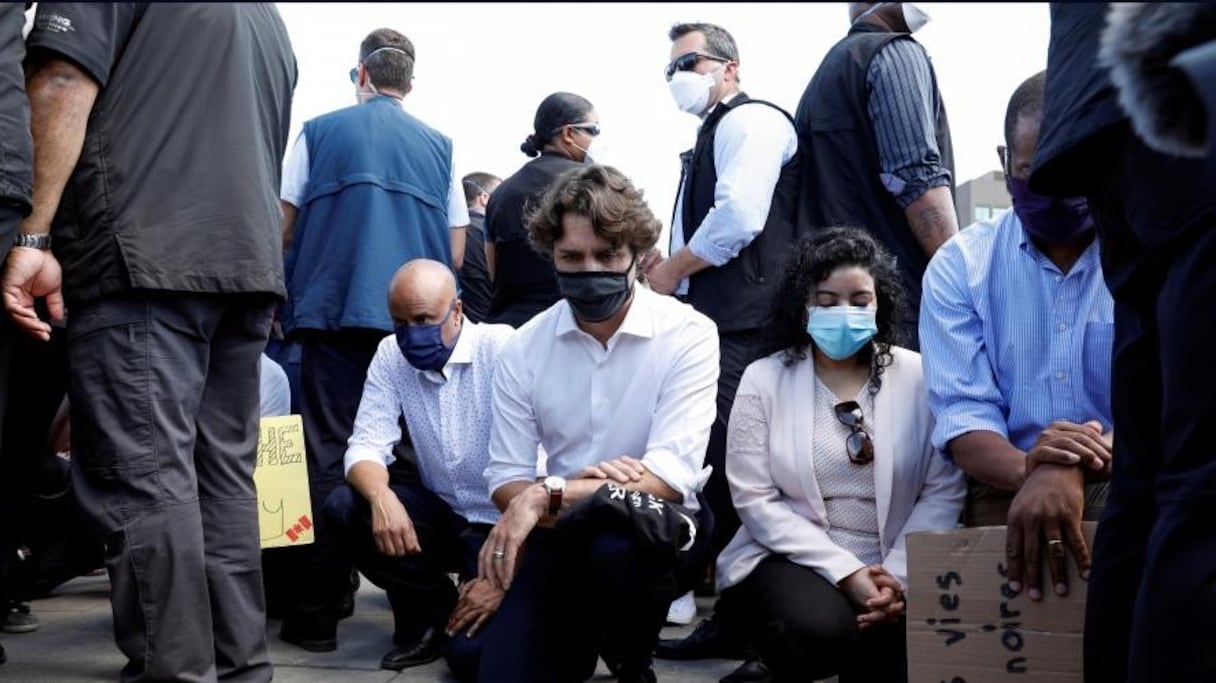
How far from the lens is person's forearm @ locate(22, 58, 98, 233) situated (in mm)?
2320

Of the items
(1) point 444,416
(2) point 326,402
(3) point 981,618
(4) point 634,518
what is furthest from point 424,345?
(3) point 981,618

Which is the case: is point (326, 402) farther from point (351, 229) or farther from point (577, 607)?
point (577, 607)

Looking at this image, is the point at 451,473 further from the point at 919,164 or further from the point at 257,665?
the point at 919,164

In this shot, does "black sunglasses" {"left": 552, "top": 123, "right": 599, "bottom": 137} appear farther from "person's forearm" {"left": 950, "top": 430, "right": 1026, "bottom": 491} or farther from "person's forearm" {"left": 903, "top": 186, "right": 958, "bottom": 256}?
"person's forearm" {"left": 950, "top": 430, "right": 1026, "bottom": 491}

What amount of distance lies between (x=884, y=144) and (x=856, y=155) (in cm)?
13

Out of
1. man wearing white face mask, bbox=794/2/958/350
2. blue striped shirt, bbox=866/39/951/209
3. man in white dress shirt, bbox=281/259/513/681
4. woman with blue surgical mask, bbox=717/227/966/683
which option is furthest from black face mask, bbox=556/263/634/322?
blue striped shirt, bbox=866/39/951/209

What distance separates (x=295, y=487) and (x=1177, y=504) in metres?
2.46

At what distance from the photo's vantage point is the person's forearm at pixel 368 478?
3277 millimetres

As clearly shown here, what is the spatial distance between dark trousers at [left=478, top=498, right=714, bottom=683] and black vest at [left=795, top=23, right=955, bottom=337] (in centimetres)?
121

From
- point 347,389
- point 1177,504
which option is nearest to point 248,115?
point 347,389

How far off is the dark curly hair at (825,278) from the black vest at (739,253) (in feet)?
1.39

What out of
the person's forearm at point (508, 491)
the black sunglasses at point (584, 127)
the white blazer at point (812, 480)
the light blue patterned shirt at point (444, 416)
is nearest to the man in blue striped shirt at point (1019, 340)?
the white blazer at point (812, 480)

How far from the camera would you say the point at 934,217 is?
3443 mm

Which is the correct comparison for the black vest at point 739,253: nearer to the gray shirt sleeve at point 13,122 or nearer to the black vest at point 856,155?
the black vest at point 856,155
